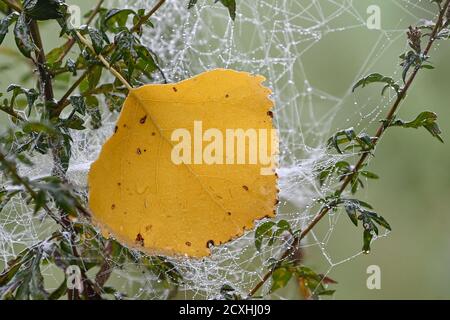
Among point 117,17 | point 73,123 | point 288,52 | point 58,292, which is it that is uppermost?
point 288,52

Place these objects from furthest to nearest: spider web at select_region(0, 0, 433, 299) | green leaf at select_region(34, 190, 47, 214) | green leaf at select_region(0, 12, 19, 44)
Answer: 1. spider web at select_region(0, 0, 433, 299)
2. green leaf at select_region(0, 12, 19, 44)
3. green leaf at select_region(34, 190, 47, 214)

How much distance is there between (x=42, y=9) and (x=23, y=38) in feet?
0.08

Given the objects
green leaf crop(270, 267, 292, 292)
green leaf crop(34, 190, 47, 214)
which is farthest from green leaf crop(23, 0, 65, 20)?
green leaf crop(270, 267, 292, 292)

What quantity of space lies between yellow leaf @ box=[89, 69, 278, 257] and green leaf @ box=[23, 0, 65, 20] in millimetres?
80

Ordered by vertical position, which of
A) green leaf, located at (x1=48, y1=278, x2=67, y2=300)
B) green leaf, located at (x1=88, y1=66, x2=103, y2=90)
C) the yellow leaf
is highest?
green leaf, located at (x1=88, y1=66, x2=103, y2=90)

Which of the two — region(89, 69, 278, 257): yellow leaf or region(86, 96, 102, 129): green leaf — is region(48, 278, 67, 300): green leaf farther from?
region(86, 96, 102, 129): green leaf

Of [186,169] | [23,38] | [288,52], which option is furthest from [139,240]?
[288,52]

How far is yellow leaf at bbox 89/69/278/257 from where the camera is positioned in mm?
397

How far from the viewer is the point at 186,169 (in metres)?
0.40

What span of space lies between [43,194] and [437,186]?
1.01m

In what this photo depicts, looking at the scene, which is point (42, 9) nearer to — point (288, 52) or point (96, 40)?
point (96, 40)

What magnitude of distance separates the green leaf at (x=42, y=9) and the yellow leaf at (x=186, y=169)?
3.1 inches
